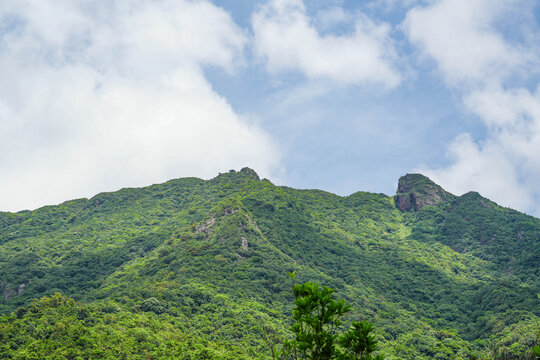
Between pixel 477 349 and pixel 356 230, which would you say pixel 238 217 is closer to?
Answer: pixel 356 230

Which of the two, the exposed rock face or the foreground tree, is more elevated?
the exposed rock face

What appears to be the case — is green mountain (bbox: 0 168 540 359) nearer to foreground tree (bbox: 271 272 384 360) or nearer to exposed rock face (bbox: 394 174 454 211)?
exposed rock face (bbox: 394 174 454 211)

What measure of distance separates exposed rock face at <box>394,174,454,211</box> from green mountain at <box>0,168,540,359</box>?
0.81 meters

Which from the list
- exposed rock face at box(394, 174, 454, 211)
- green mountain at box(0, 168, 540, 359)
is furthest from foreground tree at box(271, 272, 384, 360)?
exposed rock face at box(394, 174, 454, 211)

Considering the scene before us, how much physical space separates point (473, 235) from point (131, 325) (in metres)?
115

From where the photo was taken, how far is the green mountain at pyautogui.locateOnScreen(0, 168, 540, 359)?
56.8 m

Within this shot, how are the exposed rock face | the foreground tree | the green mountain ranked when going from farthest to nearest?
the exposed rock face, the green mountain, the foreground tree

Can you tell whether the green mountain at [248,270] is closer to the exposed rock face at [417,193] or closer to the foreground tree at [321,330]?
the exposed rock face at [417,193]

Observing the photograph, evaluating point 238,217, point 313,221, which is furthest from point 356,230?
point 238,217

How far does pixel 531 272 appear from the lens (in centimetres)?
10800

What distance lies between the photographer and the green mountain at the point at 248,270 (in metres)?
56.8

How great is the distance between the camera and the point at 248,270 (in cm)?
8988

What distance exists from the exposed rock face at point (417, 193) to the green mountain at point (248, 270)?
81cm

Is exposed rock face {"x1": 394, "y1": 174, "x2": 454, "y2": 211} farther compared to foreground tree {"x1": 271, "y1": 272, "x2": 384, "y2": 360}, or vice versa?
→ exposed rock face {"x1": 394, "y1": 174, "x2": 454, "y2": 211}
